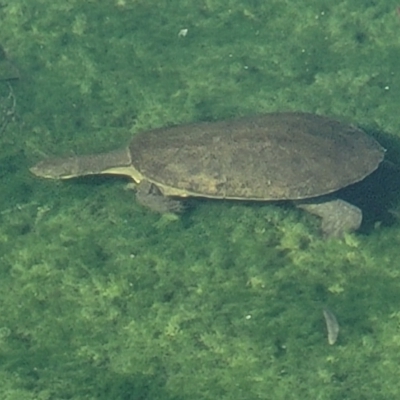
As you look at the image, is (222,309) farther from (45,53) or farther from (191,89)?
(45,53)

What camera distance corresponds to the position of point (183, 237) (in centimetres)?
566

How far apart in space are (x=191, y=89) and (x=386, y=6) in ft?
6.63

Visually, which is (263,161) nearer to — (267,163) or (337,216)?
(267,163)

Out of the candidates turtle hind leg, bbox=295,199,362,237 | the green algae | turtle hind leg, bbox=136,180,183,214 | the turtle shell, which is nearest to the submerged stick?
the green algae

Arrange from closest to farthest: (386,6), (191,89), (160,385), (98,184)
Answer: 1. (160,385)
2. (98,184)
3. (191,89)
4. (386,6)

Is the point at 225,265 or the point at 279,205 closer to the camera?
the point at 225,265

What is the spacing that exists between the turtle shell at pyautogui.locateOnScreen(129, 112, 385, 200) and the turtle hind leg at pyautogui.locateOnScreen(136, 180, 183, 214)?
4.6 inches

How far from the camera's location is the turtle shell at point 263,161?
5.51m

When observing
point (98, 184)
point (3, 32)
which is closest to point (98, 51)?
point (3, 32)

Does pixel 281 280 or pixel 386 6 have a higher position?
pixel 386 6

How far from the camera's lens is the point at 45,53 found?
Result: 7121 mm

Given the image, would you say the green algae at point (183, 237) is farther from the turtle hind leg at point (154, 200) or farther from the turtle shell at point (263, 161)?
the turtle shell at point (263, 161)

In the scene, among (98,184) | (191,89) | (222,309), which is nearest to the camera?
(222,309)

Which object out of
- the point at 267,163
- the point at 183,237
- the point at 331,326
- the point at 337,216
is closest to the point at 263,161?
the point at 267,163
